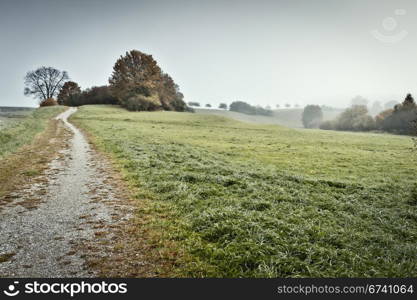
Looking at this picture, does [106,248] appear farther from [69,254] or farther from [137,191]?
[137,191]

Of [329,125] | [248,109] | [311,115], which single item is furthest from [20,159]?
[248,109]

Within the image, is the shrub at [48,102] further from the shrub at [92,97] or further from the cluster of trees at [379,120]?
the cluster of trees at [379,120]

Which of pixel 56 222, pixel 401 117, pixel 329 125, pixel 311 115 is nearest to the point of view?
pixel 56 222

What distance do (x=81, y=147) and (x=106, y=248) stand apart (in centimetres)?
1512

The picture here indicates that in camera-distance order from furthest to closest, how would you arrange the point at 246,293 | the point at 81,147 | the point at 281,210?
the point at 81,147
the point at 281,210
the point at 246,293

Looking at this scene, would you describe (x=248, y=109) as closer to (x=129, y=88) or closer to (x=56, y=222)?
(x=129, y=88)

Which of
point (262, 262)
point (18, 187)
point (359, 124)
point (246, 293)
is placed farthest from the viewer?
point (359, 124)

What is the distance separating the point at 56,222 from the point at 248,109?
157816mm

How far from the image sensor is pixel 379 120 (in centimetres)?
9206

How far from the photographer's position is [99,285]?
4672 millimetres

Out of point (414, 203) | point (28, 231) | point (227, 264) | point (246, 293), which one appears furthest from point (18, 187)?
point (414, 203)

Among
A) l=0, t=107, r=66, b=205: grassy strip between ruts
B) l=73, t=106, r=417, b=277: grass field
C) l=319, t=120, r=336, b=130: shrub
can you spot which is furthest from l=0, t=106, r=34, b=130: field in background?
l=319, t=120, r=336, b=130: shrub

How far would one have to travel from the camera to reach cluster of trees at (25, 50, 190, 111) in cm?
7156

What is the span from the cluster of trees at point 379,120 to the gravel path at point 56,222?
86.5m
